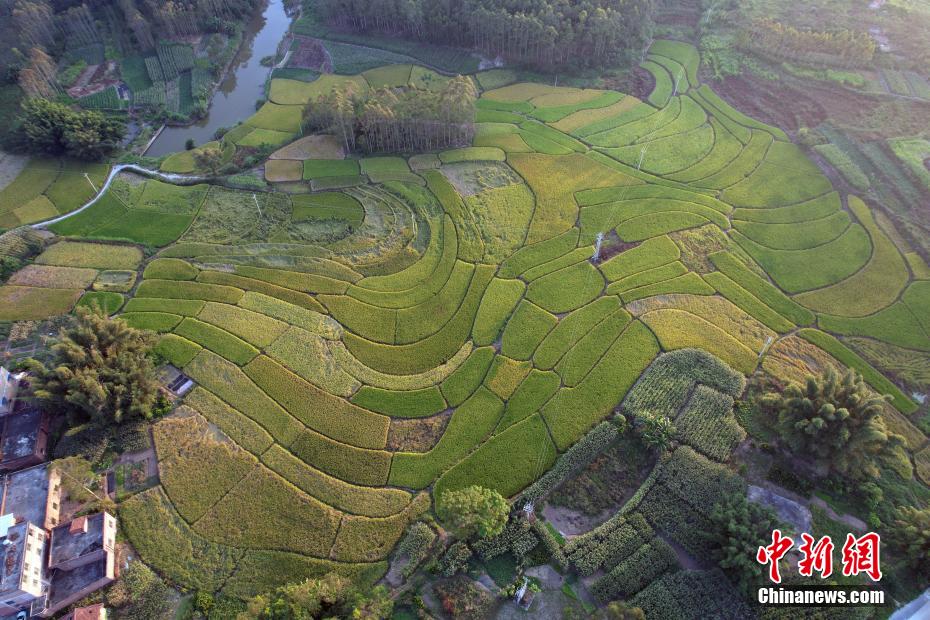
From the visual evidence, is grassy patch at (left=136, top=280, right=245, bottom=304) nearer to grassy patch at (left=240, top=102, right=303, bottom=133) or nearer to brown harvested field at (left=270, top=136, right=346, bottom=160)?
brown harvested field at (left=270, top=136, right=346, bottom=160)

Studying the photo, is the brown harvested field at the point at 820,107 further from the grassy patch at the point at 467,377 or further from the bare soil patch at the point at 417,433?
the bare soil patch at the point at 417,433

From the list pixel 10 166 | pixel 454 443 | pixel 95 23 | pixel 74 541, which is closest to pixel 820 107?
pixel 454 443

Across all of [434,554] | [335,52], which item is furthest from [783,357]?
[335,52]

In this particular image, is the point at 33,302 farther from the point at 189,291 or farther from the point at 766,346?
the point at 766,346

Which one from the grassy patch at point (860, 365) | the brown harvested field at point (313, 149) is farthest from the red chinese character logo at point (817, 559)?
the brown harvested field at point (313, 149)

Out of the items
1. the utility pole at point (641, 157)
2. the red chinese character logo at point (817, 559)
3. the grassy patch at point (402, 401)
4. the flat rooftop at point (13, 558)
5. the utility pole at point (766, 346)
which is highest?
the utility pole at point (641, 157)

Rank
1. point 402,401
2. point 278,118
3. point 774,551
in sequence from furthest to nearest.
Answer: point 278,118 < point 402,401 < point 774,551
